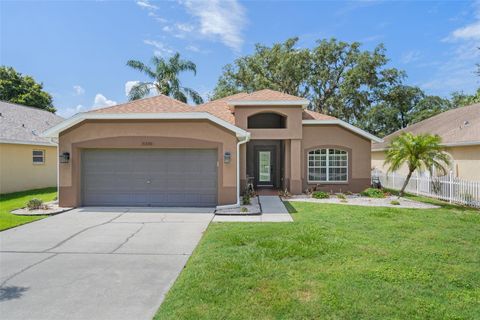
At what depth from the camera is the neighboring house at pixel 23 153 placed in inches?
647

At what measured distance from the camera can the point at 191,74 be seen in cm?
2905

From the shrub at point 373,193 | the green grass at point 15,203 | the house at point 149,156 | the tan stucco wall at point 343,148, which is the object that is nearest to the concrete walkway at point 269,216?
the house at point 149,156

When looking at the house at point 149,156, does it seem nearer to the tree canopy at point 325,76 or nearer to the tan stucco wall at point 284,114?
the tan stucco wall at point 284,114

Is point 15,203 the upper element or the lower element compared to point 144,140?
lower

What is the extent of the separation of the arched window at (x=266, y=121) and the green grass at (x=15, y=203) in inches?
443

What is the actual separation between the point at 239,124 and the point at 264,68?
18766 millimetres

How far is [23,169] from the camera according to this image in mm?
17547

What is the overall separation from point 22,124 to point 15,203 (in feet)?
26.2

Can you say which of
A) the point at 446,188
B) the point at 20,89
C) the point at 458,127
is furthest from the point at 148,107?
the point at 20,89

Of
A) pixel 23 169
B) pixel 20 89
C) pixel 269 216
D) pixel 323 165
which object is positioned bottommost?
pixel 269 216

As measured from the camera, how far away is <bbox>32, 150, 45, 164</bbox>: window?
18.4 meters

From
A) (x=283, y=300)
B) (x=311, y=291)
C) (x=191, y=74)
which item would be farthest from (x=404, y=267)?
(x=191, y=74)

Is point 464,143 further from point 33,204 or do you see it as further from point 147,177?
point 33,204

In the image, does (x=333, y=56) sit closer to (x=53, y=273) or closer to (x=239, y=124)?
(x=239, y=124)
